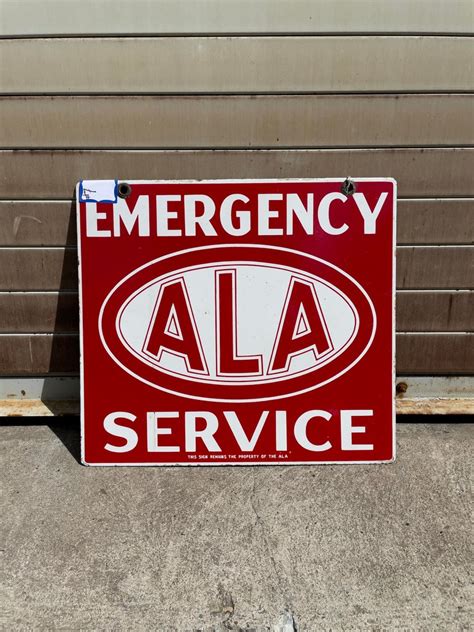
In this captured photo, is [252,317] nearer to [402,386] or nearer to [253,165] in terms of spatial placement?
[253,165]

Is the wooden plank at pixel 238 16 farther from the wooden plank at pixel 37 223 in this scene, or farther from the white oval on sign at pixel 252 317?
the white oval on sign at pixel 252 317

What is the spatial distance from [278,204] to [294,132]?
17.1 inches

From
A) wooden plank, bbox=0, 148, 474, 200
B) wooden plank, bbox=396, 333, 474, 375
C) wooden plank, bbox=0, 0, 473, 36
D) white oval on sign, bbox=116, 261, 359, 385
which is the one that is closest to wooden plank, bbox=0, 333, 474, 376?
wooden plank, bbox=396, 333, 474, 375

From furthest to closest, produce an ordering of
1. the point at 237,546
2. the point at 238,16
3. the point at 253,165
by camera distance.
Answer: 1. the point at 253,165
2. the point at 238,16
3. the point at 237,546

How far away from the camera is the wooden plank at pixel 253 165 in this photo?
94.0 inches

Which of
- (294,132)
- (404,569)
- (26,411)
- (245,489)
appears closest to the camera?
(404,569)

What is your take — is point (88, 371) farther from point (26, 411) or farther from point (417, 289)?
point (417, 289)

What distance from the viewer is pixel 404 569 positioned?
167 cm

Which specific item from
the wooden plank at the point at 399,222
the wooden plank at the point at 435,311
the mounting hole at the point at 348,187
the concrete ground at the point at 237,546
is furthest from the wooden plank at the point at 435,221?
the concrete ground at the point at 237,546

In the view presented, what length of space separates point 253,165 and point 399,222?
0.72 m

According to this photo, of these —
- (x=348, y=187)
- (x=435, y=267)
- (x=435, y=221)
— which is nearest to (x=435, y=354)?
(x=435, y=267)

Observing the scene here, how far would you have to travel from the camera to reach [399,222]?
8.04ft

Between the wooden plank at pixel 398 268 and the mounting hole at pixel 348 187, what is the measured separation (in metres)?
0.48

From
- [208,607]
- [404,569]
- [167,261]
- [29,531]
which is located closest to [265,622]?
[208,607]
